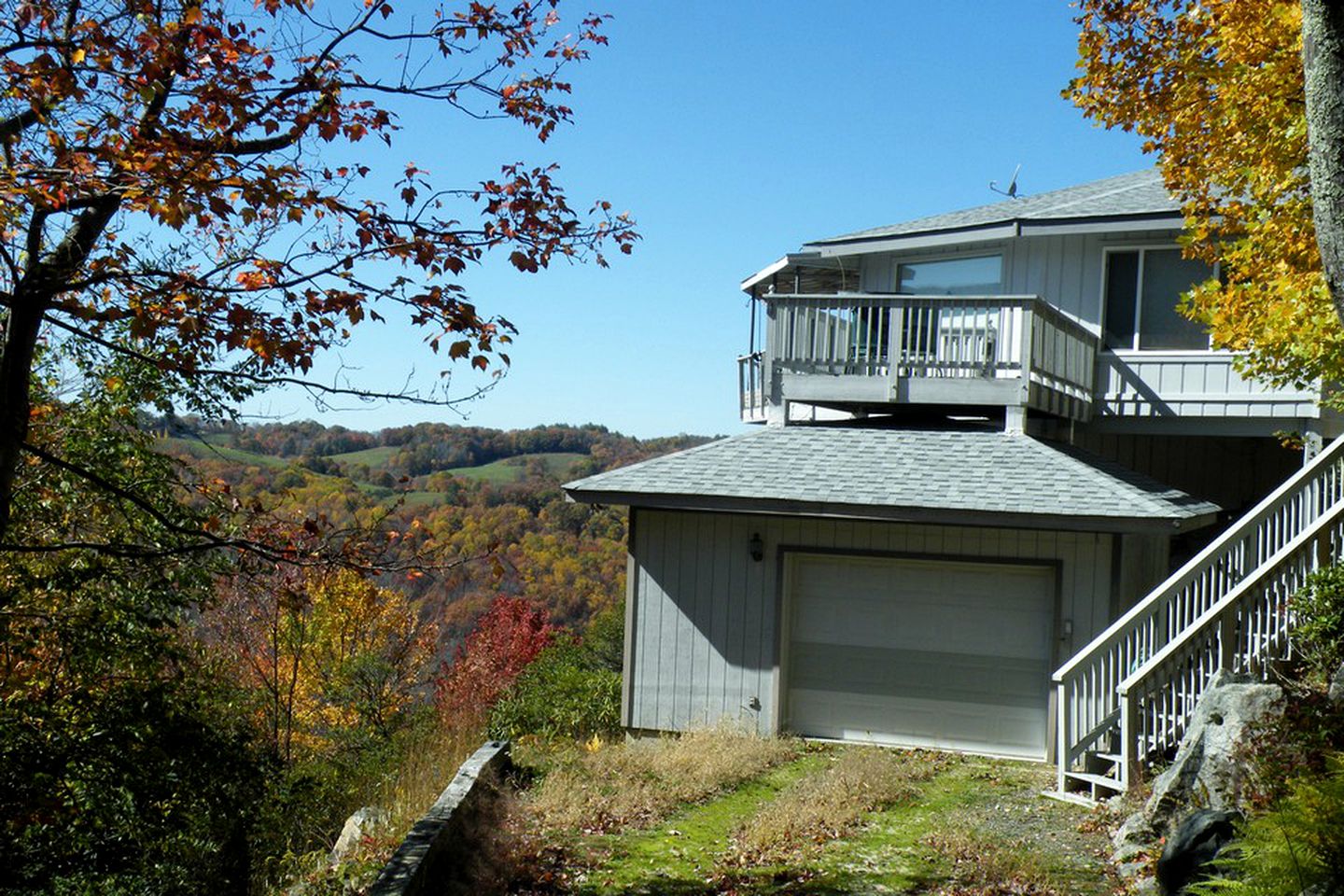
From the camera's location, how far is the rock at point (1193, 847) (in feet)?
24.7

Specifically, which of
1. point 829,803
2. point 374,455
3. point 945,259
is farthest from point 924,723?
point 374,455

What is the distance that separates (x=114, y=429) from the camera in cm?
1113

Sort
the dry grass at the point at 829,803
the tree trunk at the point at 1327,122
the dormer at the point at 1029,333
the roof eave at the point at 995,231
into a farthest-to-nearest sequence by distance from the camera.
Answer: the roof eave at the point at 995,231 < the dormer at the point at 1029,333 < the dry grass at the point at 829,803 < the tree trunk at the point at 1327,122

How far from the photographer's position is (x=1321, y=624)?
36.2ft

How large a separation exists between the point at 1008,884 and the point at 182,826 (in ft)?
18.7

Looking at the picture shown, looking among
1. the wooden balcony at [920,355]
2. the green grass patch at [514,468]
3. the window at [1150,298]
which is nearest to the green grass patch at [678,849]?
the wooden balcony at [920,355]

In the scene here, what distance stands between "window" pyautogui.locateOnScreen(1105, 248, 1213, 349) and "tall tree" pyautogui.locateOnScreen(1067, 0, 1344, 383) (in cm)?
289

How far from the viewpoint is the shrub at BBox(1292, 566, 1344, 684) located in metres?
11.0

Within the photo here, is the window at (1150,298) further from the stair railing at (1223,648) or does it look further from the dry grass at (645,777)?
the dry grass at (645,777)

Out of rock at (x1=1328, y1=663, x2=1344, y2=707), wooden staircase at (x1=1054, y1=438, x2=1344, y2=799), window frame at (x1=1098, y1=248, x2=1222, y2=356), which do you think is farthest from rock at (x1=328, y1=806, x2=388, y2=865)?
window frame at (x1=1098, y1=248, x2=1222, y2=356)

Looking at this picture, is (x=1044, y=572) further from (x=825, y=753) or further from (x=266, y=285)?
(x=266, y=285)

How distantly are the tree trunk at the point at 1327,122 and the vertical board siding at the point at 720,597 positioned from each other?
7847 mm

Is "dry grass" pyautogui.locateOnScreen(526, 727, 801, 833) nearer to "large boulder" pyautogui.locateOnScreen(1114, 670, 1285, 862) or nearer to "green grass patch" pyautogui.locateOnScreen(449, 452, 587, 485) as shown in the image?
"large boulder" pyautogui.locateOnScreen(1114, 670, 1285, 862)

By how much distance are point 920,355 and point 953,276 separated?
315cm
